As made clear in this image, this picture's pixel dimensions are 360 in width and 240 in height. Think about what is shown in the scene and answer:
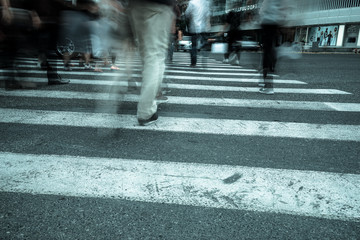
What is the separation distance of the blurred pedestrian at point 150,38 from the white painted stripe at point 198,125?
0.88 feet

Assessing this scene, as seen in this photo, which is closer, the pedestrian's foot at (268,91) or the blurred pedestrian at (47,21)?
the blurred pedestrian at (47,21)

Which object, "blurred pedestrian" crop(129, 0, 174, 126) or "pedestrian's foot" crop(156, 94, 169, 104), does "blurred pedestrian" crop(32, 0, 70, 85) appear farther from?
"pedestrian's foot" crop(156, 94, 169, 104)

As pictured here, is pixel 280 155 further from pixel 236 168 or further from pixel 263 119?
pixel 263 119

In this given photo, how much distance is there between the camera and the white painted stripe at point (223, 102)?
4.31 meters

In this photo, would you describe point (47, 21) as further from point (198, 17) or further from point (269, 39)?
point (198, 17)

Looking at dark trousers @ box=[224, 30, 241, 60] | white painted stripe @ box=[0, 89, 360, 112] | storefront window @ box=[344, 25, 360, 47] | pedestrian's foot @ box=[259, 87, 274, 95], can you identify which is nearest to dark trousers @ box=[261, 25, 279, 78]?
pedestrian's foot @ box=[259, 87, 274, 95]

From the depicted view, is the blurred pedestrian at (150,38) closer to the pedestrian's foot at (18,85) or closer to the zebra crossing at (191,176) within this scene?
the zebra crossing at (191,176)

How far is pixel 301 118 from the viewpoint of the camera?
12.3 ft

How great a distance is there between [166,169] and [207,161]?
0.37 m

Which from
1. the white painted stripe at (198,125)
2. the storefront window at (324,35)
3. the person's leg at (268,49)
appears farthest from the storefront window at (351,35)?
the white painted stripe at (198,125)

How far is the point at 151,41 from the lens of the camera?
9.91 feet

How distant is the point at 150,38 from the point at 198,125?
3.58 feet

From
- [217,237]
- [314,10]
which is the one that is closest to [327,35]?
[314,10]

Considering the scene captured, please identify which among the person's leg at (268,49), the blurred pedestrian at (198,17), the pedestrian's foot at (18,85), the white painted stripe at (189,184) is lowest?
the white painted stripe at (189,184)
